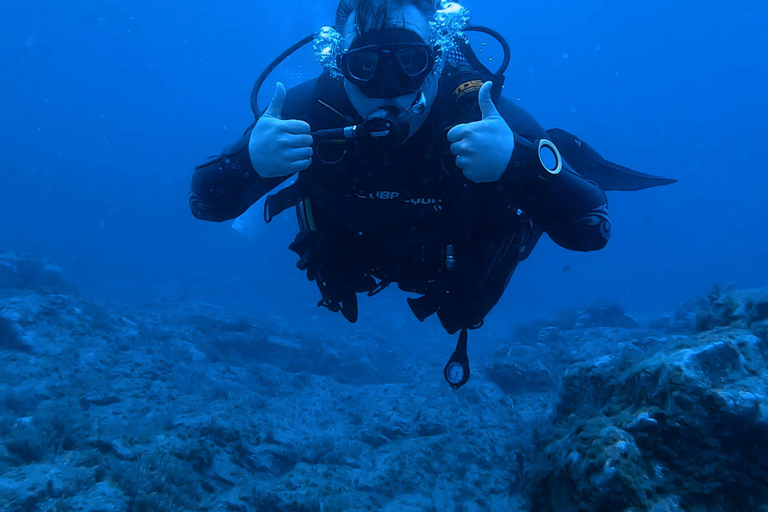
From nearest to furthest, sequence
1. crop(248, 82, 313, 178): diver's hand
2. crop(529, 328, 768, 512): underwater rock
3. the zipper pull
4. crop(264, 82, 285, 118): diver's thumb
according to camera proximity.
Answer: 1. crop(529, 328, 768, 512): underwater rock
2. crop(248, 82, 313, 178): diver's hand
3. crop(264, 82, 285, 118): diver's thumb
4. the zipper pull

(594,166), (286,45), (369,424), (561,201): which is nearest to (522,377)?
(369,424)

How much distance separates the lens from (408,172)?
2900 millimetres

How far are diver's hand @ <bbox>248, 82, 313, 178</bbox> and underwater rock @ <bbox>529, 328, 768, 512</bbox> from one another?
249 cm

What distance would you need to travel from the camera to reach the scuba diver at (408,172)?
2.39 meters

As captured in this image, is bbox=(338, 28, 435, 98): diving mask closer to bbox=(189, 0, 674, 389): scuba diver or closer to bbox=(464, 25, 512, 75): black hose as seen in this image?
bbox=(189, 0, 674, 389): scuba diver

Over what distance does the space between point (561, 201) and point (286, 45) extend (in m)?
111

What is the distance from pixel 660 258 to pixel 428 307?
3755 inches

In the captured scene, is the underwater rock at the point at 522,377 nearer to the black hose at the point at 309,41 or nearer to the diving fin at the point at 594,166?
the diving fin at the point at 594,166

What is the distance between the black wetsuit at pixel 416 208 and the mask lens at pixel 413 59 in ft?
1.24

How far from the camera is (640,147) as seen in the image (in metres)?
103

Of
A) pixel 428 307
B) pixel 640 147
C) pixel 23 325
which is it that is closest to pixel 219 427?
pixel 428 307

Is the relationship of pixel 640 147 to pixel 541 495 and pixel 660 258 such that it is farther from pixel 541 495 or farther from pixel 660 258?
pixel 541 495

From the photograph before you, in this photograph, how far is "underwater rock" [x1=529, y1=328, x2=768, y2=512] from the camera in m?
2.22

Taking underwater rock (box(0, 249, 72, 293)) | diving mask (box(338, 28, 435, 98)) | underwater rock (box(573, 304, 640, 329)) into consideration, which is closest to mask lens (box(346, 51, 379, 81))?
diving mask (box(338, 28, 435, 98))
